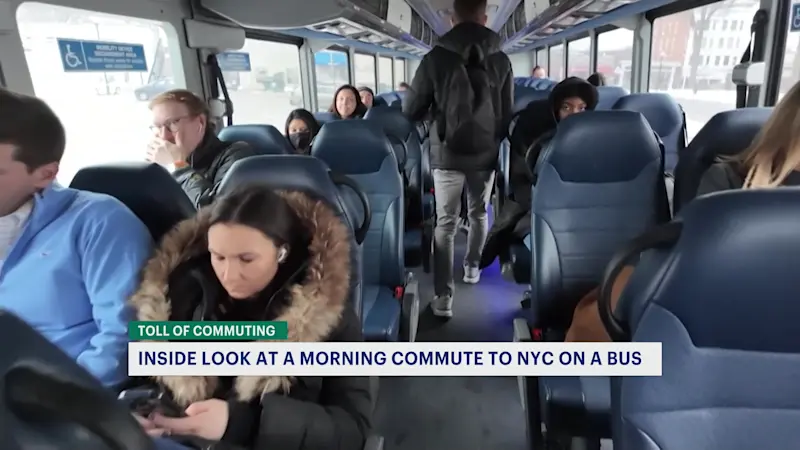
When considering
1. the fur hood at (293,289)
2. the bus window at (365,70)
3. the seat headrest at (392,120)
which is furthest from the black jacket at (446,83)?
the bus window at (365,70)

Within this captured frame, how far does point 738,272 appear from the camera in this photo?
94 cm

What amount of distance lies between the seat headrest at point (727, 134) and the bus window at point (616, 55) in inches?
172

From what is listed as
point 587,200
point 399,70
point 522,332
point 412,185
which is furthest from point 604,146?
point 399,70

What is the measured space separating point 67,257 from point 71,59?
1548 mm

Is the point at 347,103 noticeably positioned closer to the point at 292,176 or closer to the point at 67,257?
the point at 292,176

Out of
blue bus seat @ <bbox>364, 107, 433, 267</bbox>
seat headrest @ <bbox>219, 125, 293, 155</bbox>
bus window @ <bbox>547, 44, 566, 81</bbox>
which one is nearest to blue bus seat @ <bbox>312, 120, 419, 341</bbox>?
seat headrest @ <bbox>219, 125, 293, 155</bbox>

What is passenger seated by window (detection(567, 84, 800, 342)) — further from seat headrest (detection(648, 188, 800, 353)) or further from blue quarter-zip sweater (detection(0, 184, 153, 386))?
blue quarter-zip sweater (detection(0, 184, 153, 386))

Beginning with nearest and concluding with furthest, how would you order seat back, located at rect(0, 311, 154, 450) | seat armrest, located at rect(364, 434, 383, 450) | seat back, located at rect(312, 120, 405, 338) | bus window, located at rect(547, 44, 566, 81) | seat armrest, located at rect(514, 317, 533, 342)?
seat back, located at rect(0, 311, 154, 450), seat armrest, located at rect(364, 434, 383, 450), seat armrest, located at rect(514, 317, 533, 342), seat back, located at rect(312, 120, 405, 338), bus window, located at rect(547, 44, 566, 81)

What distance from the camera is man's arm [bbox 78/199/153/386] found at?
1.42m

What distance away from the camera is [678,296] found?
0.99 m

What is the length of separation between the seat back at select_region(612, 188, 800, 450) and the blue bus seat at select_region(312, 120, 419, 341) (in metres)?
1.38

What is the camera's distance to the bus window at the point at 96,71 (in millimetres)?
2422

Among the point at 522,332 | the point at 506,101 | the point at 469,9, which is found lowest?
the point at 522,332

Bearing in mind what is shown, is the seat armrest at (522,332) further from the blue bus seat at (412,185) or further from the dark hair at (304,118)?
the dark hair at (304,118)
